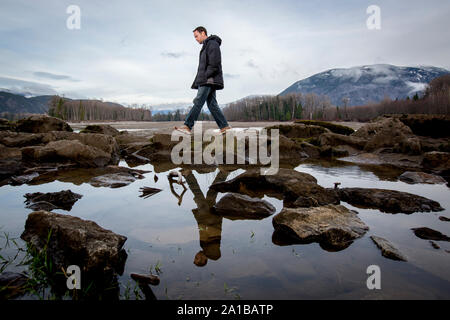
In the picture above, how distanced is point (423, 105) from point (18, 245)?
7508cm

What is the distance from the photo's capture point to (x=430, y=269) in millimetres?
1993

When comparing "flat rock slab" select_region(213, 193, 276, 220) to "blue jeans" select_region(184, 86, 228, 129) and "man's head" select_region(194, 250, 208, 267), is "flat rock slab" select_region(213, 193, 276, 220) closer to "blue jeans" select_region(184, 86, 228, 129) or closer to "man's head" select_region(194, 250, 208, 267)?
"man's head" select_region(194, 250, 208, 267)

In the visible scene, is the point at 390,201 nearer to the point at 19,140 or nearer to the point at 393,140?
the point at 393,140

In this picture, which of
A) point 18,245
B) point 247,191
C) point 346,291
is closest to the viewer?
point 346,291

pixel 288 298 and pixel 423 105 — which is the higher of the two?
pixel 423 105

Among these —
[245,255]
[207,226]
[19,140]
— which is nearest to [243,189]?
[207,226]

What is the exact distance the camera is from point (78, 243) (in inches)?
79.8

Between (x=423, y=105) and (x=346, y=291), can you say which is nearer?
(x=346, y=291)

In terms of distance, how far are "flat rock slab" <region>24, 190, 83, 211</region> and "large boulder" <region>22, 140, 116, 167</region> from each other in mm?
3140

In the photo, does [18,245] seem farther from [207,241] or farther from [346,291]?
[346,291]

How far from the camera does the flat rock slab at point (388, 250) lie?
85.1 inches

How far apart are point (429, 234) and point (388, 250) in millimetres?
745

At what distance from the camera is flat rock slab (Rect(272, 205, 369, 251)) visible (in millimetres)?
2480
